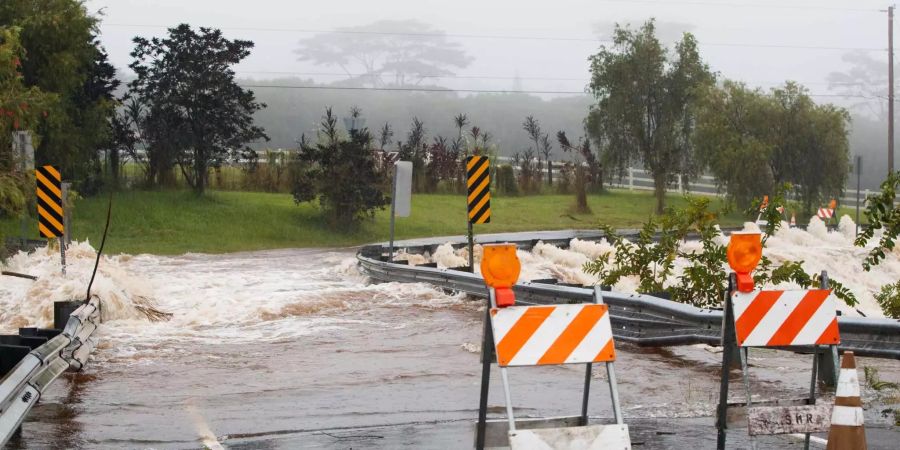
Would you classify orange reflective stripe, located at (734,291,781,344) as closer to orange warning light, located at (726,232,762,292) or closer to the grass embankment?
orange warning light, located at (726,232,762,292)

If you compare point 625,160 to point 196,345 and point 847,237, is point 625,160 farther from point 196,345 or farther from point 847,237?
point 196,345

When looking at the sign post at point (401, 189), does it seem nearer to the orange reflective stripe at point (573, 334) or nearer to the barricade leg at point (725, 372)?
the barricade leg at point (725, 372)

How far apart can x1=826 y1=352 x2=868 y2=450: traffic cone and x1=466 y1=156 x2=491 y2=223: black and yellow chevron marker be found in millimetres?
16390

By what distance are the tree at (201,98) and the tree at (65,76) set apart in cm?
208

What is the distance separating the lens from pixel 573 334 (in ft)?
25.8

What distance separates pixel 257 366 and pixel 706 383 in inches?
188

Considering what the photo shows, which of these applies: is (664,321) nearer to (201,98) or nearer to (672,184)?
(201,98)

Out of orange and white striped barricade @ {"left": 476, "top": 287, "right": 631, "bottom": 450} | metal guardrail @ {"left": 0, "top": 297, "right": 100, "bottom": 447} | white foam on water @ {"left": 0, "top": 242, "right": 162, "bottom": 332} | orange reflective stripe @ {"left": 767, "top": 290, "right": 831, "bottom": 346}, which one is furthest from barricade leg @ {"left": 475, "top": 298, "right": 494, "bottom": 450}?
white foam on water @ {"left": 0, "top": 242, "right": 162, "bottom": 332}

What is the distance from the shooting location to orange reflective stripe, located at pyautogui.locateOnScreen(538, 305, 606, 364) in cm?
779

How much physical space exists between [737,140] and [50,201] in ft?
128

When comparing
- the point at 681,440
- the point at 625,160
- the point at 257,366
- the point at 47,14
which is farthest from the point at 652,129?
the point at 681,440

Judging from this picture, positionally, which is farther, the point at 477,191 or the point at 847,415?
the point at 477,191

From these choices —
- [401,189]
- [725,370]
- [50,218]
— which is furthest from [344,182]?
[725,370]

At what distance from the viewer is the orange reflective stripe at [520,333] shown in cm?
768
